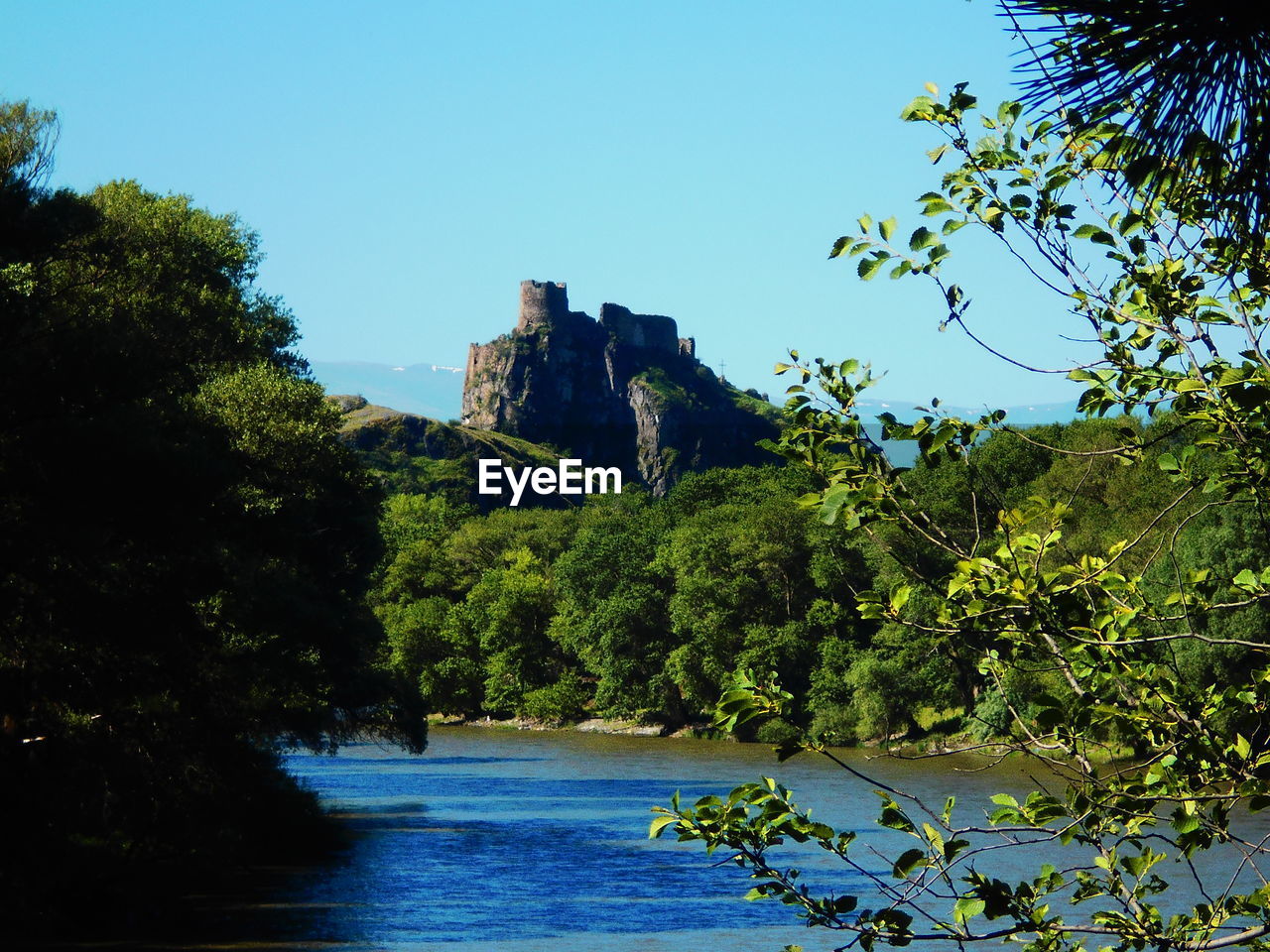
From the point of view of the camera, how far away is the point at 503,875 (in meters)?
28.3

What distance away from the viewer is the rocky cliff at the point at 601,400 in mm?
169125

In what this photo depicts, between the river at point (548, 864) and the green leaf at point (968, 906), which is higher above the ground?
the green leaf at point (968, 906)

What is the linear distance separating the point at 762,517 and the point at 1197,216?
60002 millimetres

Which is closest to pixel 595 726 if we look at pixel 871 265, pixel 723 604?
pixel 723 604

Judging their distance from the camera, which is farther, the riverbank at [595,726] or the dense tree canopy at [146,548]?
the riverbank at [595,726]

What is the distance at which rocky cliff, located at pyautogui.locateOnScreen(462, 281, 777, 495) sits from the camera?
169m

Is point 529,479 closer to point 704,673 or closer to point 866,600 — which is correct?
point 704,673

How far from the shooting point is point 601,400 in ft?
573

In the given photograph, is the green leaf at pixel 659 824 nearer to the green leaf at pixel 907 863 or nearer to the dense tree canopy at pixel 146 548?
the green leaf at pixel 907 863
